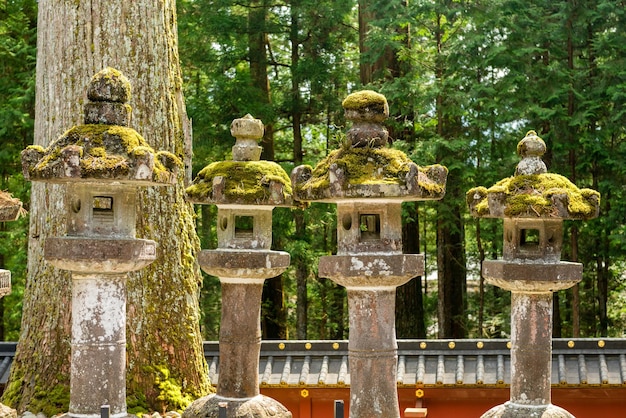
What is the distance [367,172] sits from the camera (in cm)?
722

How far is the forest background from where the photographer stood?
15781mm

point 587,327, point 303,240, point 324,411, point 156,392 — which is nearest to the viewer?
point 156,392

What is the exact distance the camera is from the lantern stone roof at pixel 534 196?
24.5ft

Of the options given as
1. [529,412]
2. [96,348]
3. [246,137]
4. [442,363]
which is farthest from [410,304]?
[96,348]

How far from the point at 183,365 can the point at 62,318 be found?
1.29 m

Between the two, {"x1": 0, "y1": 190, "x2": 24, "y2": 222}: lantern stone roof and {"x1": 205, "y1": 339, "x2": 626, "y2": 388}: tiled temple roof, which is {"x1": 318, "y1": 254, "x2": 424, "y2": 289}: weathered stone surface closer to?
{"x1": 0, "y1": 190, "x2": 24, "y2": 222}: lantern stone roof

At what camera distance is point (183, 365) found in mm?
9391

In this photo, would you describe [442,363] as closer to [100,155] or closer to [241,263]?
[241,263]

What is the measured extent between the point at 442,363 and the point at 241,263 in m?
4.15

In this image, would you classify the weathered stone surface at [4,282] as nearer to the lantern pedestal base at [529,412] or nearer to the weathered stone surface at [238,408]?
the weathered stone surface at [238,408]

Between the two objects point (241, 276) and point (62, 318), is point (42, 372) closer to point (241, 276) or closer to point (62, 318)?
point (62, 318)

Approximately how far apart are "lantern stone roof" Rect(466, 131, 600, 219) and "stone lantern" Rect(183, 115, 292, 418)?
1.78 m

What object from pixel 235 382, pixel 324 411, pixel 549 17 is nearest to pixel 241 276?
pixel 235 382

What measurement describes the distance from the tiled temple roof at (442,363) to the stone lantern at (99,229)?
3871 millimetres
